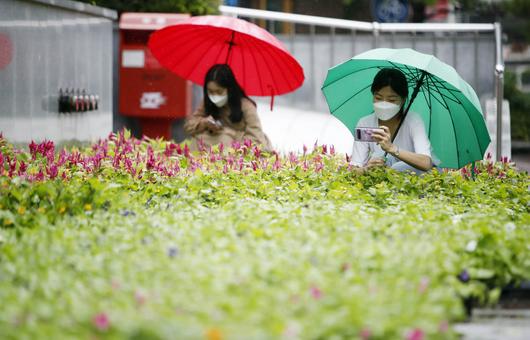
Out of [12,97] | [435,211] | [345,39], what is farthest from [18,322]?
[345,39]

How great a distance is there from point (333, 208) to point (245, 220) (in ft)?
2.27

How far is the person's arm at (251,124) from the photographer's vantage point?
919 cm

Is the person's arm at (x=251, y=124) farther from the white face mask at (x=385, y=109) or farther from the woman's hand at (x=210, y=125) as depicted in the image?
the white face mask at (x=385, y=109)

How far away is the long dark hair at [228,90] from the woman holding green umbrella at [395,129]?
70.8 inches

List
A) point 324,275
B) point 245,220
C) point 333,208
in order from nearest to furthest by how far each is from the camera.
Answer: point 324,275 → point 245,220 → point 333,208

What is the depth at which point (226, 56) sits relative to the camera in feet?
31.1

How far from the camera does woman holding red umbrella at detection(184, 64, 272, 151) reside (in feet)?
29.7

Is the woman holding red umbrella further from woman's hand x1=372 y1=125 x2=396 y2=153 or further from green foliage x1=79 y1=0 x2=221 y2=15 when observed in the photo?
green foliage x1=79 y1=0 x2=221 y2=15

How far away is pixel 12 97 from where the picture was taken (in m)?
7.92

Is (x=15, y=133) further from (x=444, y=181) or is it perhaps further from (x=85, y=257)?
(x=85, y=257)

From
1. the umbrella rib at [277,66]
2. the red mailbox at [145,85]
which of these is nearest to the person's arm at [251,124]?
the umbrella rib at [277,66]

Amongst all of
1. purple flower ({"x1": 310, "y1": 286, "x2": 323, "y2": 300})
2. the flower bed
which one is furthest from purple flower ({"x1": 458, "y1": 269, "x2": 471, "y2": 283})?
purple flower ({"x1": 310, "y1": 286, "x2": 323, "y2": 300})

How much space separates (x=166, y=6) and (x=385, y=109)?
5.63m

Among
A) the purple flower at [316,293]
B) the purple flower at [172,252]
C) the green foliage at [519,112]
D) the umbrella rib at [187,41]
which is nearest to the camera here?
the purple flower at [316,293]
